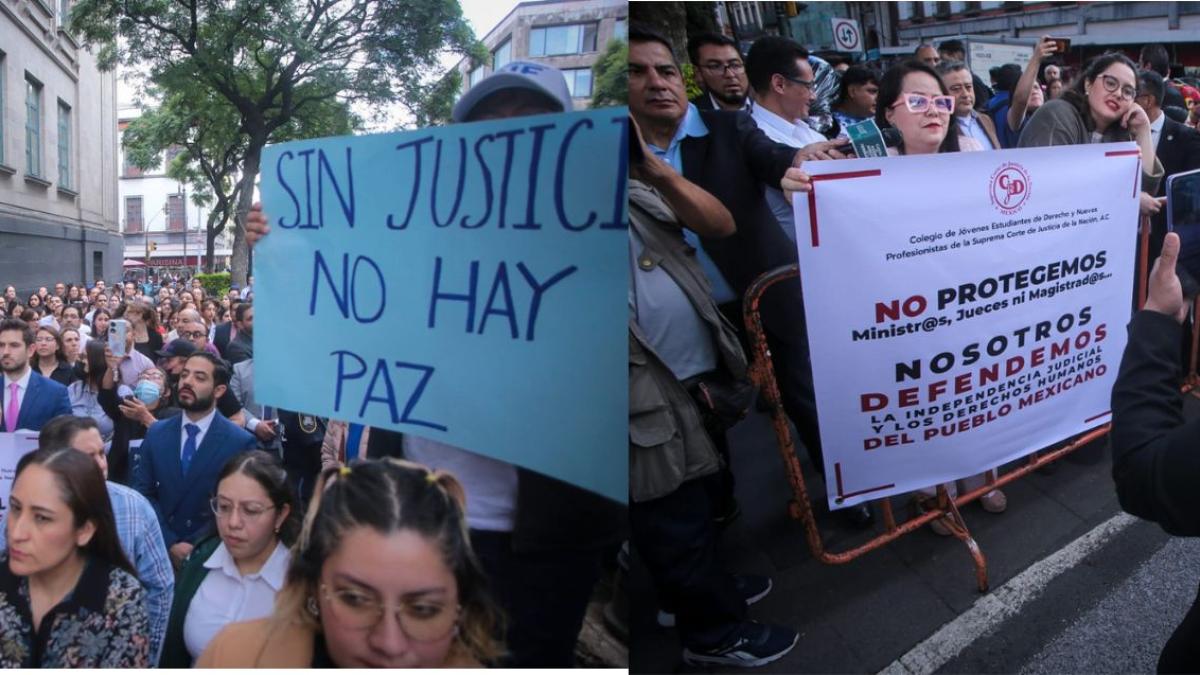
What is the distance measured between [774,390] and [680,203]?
0.69m

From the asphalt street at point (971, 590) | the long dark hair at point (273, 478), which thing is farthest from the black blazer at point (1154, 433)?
the long dark hair at point (273, 478)

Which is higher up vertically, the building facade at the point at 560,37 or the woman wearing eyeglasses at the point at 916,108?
the woman wearing eyeglasses at the point at 916,108

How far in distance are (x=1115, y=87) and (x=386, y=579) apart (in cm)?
→ 285

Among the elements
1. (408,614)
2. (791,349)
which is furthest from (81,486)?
(791,349)

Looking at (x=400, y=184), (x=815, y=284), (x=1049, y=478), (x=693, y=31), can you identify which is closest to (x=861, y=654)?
(x=815, y=284)

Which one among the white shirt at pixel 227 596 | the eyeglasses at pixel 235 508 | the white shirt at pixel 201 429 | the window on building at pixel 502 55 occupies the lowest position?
the white shirt at pixel 227 596

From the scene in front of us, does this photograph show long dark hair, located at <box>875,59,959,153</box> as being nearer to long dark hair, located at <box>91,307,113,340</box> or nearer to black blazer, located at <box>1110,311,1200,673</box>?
black blazer, located at <box>1110,311,1200,673</box>

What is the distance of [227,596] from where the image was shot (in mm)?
1521

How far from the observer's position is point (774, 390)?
2174 millimetres

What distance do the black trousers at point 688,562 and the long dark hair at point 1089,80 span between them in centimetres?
201

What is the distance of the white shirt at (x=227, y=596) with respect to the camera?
1.49 m

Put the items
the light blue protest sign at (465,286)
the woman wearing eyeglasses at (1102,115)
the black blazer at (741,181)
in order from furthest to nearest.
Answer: the woman wearing eyeglasses at (1102,115) < the black blazer at (741,181) < the light blue protest sign at (465,286)

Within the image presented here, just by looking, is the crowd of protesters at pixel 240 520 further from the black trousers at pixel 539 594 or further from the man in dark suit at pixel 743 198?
the man in dark suit at pixel 743 198

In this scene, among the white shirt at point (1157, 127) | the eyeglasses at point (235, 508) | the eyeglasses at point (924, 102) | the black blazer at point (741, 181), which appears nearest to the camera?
the eyeglasses at point (235, 508)
